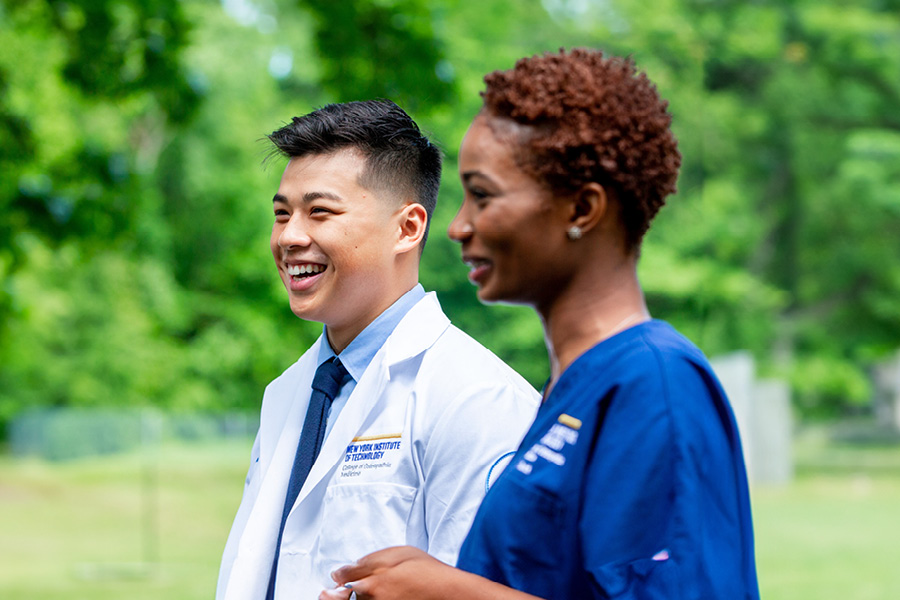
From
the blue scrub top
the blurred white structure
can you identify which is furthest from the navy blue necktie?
the blurred white structure

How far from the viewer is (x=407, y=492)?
2197mm

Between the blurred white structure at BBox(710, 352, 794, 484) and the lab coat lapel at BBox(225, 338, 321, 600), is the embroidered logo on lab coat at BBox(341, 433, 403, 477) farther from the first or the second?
the blurred white structure at BBox(710, 352, 794, 484)

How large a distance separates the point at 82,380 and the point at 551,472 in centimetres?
3043

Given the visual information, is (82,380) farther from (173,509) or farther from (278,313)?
(173,509)

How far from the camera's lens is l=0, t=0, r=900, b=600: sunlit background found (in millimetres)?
24094

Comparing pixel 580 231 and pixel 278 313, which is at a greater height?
pixel 278 313

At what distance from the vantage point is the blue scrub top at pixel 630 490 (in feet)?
4.32

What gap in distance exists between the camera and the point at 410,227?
2572 mm

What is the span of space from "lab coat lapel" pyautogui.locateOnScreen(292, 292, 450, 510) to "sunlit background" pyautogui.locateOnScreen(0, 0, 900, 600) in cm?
1924

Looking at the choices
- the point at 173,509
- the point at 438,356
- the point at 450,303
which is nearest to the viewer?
the point at 438,356

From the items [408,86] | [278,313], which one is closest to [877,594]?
[408,86]

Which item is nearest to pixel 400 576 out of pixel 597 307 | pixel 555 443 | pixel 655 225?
pixel 555 443

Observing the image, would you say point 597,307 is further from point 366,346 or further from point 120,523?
point 120,523

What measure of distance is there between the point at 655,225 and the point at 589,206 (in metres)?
28.5
